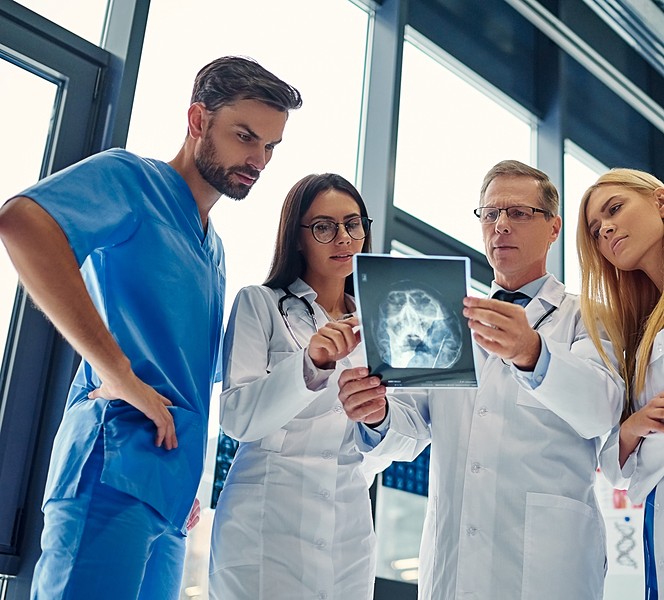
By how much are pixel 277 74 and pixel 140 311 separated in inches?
66.9

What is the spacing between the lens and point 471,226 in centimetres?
372

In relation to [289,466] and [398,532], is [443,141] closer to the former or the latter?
[398,532]

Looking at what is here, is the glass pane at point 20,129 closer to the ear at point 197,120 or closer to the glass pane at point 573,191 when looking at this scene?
the ear at point 197,120

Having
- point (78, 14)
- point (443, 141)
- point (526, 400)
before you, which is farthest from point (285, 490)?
point (443, 141)

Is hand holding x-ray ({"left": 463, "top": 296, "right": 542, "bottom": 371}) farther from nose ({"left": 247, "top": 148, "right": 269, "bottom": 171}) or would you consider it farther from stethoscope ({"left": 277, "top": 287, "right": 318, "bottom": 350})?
nose ({"left": 247, "top": 148, "right": 269, "bottom": 171})

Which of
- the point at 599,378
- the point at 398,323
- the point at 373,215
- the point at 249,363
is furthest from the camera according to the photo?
the point at 373,215

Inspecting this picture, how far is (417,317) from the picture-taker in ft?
4.85

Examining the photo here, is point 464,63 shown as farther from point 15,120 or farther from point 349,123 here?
point 15,120

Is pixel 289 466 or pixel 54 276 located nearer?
pixel 54 276

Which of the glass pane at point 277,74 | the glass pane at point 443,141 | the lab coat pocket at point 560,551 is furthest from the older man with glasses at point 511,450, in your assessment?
the glass pane at point 443,141

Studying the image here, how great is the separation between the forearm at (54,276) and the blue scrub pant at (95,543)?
179 millimetres

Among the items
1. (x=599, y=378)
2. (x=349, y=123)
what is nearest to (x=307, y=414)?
(x=599, y=378)

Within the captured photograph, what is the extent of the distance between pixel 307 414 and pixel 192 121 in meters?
0.67

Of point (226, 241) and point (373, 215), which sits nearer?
point (226, 241)
